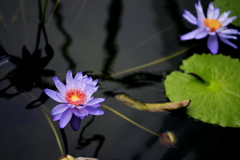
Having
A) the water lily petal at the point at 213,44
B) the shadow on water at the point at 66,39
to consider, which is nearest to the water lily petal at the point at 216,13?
the water lily petal at the point at 213,44

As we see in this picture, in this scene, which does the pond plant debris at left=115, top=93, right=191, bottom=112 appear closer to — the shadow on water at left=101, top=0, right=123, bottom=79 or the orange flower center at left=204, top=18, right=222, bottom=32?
the shadow on water at left=101, top=0, right=123, bottom=79

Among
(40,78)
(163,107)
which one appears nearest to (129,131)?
(163,107)

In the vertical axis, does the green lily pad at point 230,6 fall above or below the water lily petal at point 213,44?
above

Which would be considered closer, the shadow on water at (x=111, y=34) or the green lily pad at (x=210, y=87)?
the green lily pad at (x=210, y=87)

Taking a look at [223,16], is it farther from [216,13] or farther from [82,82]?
[82,82]

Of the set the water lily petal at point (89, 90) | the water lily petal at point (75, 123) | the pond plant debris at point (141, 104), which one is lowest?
the water lily petal at point (75, 123)

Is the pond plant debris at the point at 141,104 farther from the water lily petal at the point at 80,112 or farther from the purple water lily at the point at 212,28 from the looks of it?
the purple water lily at the point at 212,28

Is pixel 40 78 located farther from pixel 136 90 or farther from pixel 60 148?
pixel 136 90
